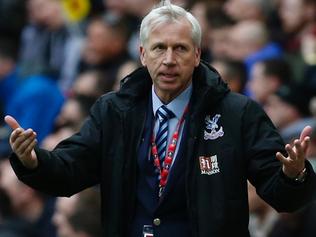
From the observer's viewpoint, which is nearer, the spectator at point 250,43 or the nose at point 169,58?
the nose at point 169,58

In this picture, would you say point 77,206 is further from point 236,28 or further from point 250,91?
point 236,28

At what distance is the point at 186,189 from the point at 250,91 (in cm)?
443

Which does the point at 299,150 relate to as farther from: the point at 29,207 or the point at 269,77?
the point at 269,77

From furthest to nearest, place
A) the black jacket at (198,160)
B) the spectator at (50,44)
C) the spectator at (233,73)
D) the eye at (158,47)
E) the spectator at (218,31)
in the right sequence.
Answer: the spectator at (50,44) < the spectator at (218,31) < the spectator at (233,73) < the eye at (158,47) < the black jacket at (198,160)

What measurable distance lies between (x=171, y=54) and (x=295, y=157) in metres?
0.74

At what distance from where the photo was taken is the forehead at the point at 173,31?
5.37 m

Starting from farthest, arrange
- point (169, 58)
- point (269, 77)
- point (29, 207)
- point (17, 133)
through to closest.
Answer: point (269, 77)
point (29, 207)
point (169, 58)
point (17, 133)

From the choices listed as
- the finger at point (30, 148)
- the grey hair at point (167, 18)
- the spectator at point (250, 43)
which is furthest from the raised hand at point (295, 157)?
the spectator at point (250, 43)

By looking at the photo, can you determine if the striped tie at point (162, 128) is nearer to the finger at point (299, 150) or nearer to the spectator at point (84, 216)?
the finger at point (299, 150)

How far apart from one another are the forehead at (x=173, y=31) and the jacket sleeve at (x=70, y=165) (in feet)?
1.57

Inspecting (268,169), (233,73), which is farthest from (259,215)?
(268,169)

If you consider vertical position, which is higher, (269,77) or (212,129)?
(269,77)

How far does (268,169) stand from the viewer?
17.2 ft

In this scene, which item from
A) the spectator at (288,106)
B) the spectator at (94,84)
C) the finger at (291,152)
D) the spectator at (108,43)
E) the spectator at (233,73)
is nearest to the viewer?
the finger at (291,152)
